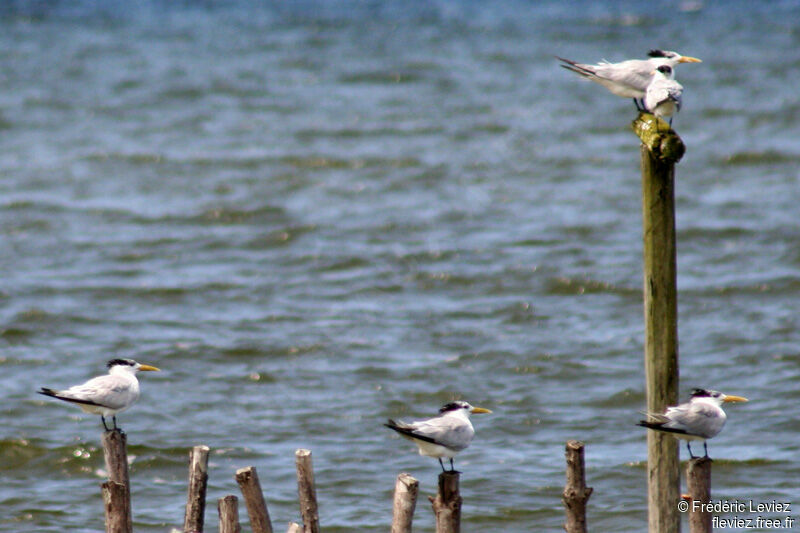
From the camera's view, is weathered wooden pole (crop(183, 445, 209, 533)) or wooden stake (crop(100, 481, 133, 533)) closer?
wooden stake (crop(100, 481, 133, 533))

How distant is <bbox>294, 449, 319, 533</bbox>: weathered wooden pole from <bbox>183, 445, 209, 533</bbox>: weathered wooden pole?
591 millimetres

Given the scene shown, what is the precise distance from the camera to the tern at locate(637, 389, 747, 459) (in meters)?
6.82

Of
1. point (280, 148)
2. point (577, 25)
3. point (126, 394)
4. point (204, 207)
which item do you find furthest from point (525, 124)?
point (126, 394)

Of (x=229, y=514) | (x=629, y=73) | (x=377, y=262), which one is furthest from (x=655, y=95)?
(x=377, y=262)

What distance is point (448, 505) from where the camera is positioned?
6.78 meters

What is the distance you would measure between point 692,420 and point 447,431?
1326 mm

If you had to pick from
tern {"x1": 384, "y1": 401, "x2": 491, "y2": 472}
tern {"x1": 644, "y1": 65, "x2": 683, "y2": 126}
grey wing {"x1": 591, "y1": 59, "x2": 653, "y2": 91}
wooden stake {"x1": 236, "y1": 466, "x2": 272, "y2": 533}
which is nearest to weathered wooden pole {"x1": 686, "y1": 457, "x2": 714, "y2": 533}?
tern {"x1": 384, "y1": 401, "x2": 491, "y2": 472}

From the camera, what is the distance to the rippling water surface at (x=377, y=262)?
11.2 metres

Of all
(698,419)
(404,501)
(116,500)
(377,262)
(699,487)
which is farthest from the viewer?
(377,262)

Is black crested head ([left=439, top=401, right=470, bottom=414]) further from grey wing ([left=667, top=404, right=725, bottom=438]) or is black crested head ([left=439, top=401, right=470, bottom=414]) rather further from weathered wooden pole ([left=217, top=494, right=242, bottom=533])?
weathered wooden pole ([left=217, top=494, right=242, bottom=533])

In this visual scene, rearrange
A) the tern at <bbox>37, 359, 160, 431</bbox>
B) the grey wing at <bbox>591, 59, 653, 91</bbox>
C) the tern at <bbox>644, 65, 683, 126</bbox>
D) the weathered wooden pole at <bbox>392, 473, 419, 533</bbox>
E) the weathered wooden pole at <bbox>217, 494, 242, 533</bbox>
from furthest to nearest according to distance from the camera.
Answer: the grey wing at <bbox>591, 59, 653, 91</bbox> → the tern at <bbox>37, 359, 160, 431</bbox> → the tern at <bbox>644, 65, 683, 126</bbox> → the weathered wooden pole at <bbox>217, 494, 242, 533</bbox> → the weathered wooden pole at <bbox>392, 473, 419, 533</bbox>

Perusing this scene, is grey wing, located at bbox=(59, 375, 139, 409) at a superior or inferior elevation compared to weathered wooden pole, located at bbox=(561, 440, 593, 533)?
superior

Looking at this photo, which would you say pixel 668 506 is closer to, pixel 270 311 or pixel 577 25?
pixel 270 311

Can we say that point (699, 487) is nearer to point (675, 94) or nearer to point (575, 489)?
point (575, 489)
